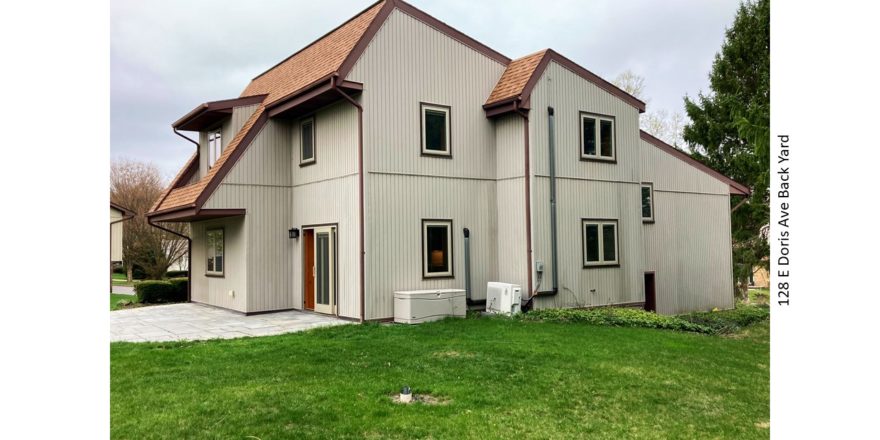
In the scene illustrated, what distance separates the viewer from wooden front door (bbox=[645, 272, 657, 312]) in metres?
17.1

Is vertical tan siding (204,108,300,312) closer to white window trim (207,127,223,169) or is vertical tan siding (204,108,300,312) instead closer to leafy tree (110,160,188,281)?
white window trim (207,127,223,169)

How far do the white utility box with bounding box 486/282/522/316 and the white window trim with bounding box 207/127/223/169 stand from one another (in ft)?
26.1

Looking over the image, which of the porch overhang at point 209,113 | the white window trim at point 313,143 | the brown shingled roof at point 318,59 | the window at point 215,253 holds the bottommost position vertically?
the window at point 215,253

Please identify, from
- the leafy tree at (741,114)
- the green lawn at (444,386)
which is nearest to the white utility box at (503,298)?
the green lawn at (444,386)

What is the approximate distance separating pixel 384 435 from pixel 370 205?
7.45 metres

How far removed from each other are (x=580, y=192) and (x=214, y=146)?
9.68 meters

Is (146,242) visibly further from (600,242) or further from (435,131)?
(600,242)

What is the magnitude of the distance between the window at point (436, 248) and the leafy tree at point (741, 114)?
16232 mm

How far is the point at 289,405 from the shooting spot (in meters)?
5.91

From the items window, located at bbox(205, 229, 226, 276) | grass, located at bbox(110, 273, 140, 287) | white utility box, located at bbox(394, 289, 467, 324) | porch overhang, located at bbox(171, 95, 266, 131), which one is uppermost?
porch overhang, located at bbox(171, 95, 266, 131)

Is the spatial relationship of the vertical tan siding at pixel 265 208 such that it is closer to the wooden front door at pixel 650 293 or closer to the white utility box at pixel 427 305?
the white utility box at pixel 427 305

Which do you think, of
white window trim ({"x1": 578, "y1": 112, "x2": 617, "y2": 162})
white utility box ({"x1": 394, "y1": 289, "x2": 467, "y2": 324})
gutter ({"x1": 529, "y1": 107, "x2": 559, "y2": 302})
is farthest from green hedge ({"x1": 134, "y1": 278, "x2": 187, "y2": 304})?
white window trim ({"x1": 578, "y1": 112, "x2": 617, "y2": 162})

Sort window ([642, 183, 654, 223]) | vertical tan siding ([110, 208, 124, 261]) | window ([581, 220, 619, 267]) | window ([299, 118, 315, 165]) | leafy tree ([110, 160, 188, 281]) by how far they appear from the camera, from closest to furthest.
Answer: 1. window ([299, 118, 315, 165])
2. window ([581, 220, 619, 267])
3. window ([642, 183, 654, 223])
4. leafy tree ([110, 160, 188, 281])
5. vertical tan siding ([110, 208, 124, 261])

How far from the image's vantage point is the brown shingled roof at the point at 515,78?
44.4ft
